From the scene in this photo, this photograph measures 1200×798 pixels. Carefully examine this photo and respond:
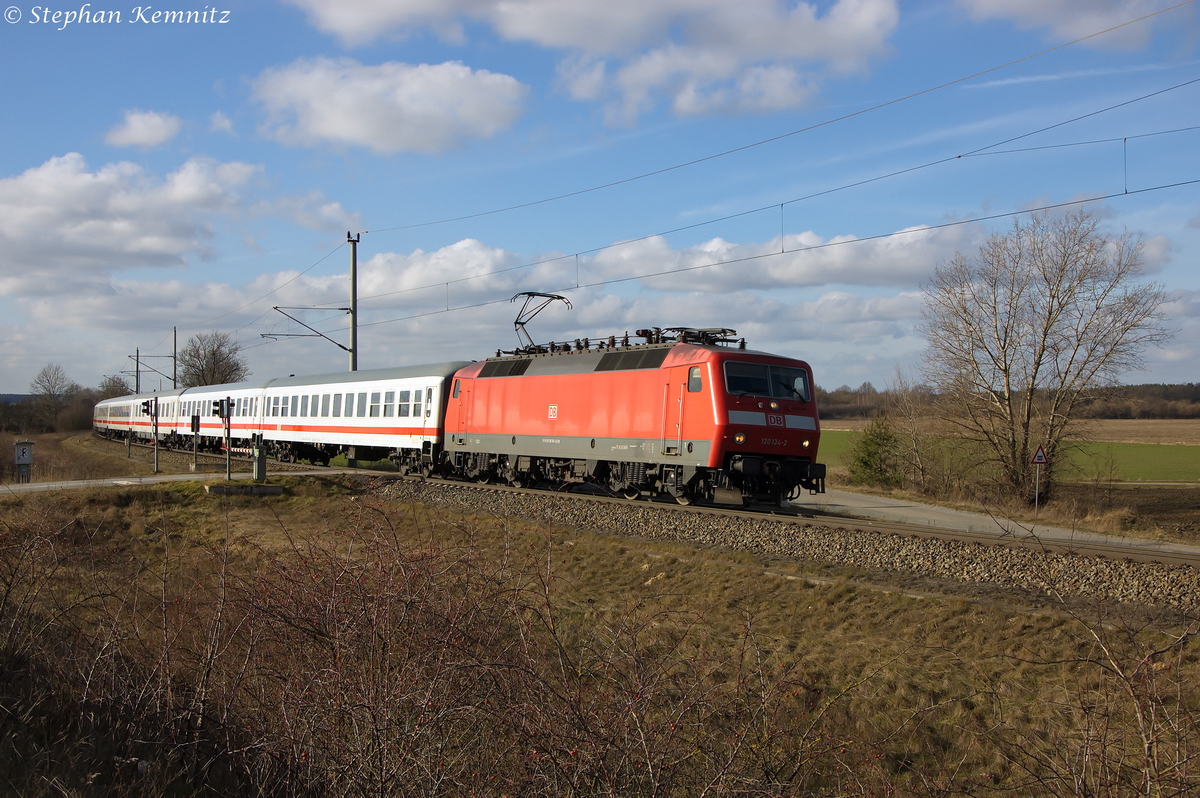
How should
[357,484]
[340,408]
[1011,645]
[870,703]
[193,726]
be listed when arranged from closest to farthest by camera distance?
[193,726], [870,703], [1011,645], [357,484], [340,408]

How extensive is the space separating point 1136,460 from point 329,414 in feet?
157

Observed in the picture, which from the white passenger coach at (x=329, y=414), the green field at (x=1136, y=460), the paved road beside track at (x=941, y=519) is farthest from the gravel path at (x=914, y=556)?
the green field at (x=1136, y=460)

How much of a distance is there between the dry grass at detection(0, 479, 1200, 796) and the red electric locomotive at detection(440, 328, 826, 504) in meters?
6.57

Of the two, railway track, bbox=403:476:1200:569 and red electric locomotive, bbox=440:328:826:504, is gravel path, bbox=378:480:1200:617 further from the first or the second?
red electric locomotive, bbox=440:328:826:504

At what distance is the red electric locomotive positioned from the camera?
1683 cm

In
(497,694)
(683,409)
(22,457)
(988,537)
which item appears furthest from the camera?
(22,457)

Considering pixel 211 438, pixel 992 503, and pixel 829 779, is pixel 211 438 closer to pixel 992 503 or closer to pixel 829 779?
pixel 992 503

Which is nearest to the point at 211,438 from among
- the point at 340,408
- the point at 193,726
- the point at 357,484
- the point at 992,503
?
the point at 340,408

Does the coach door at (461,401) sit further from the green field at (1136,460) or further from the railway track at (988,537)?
the green field at (1136,460)

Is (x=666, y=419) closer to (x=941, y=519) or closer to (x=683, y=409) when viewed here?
(x=683, y=409)

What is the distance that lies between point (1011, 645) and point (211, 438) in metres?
Result: 43.7

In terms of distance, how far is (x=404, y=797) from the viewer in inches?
173

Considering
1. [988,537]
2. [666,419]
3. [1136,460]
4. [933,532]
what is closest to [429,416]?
[666,419]

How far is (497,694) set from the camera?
4.89 m
